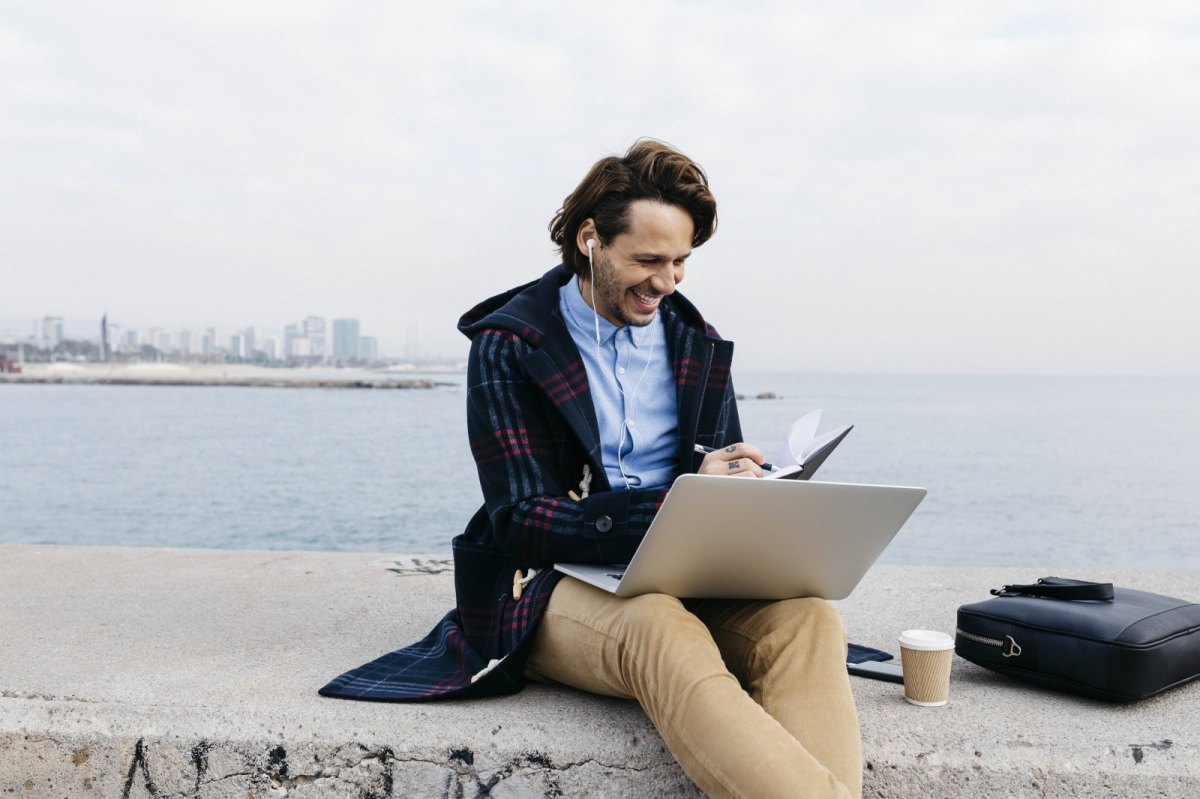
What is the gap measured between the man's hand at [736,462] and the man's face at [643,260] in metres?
0.51

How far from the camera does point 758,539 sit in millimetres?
2070

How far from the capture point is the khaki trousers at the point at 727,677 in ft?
5.89

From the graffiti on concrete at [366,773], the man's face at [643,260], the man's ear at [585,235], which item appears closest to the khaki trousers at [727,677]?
the graffiti on concrete at [366,773]

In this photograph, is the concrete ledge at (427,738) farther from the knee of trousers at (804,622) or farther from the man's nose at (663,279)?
the man's nose at (663,279)

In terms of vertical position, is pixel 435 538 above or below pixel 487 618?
below

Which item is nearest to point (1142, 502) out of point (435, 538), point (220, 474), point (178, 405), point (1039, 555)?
point (1039, 555)

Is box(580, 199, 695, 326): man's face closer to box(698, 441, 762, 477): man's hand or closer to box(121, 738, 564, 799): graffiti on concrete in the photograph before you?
box(698, 441, 762, 477): man's hand

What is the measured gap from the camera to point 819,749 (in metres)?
1.92

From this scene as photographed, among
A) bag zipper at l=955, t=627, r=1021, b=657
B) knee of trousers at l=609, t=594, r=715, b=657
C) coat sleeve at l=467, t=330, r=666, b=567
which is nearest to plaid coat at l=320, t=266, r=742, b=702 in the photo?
coat sleeve at l=467, t=330, r=666, b=567

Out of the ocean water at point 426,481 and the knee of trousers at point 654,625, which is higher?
the knee of trousers at point 654,625

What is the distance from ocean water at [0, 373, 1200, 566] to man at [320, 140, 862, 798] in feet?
7.36

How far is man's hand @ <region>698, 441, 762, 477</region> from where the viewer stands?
84.9 inches

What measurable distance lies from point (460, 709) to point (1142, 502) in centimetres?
2481

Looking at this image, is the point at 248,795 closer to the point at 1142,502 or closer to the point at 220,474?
the point at 1142,502
